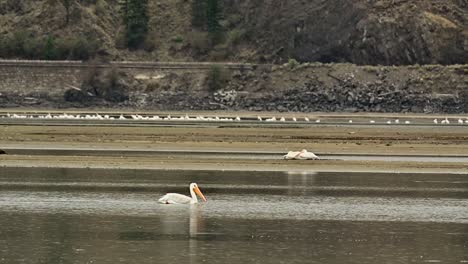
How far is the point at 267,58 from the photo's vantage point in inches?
4072

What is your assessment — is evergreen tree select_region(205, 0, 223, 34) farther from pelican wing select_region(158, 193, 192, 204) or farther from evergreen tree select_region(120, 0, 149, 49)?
pelican wing select_region(158, 193, 192, 204)

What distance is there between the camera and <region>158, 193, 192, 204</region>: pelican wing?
101 ft

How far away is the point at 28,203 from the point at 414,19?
243 feet

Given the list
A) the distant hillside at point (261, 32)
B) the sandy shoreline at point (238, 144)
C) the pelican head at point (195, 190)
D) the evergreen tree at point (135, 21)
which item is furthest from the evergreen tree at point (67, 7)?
the pelican head at point (195, 190)

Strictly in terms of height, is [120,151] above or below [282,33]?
below

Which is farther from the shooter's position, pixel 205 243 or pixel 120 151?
pixel 120 151

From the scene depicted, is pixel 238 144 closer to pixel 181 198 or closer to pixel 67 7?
pixel 181 198

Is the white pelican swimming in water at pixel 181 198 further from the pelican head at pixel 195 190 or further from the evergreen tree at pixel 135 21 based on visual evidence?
the evergreen tree at pixel 135 21

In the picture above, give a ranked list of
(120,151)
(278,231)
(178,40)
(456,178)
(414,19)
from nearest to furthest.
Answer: (278,231) → (456,178) → (120,151) → (414,19) → (178,40)

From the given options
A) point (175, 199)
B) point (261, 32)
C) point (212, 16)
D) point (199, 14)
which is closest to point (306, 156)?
point (175, 199)

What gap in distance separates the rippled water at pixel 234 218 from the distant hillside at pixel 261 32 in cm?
6109

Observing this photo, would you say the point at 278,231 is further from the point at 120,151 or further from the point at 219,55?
the point at 219,55

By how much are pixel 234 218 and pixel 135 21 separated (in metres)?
80.6

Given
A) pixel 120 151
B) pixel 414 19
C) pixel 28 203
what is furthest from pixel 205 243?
pixel 414 19
